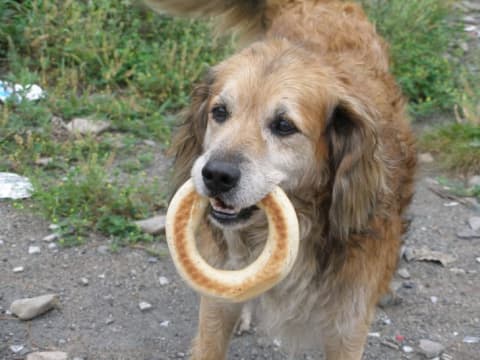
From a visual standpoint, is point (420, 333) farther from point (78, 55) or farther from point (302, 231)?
point (78, 55)

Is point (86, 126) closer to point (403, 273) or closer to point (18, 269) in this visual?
point (18, 269)

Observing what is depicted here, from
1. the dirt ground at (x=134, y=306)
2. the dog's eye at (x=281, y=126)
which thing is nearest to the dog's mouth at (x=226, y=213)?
the dog's eye at (x=281, y=126)

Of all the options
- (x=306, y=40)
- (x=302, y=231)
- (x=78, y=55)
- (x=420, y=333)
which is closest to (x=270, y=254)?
(x=302, y=231)

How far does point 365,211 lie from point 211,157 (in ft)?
2.30

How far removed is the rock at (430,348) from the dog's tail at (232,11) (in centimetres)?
196

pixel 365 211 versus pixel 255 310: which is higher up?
pixel 365 211

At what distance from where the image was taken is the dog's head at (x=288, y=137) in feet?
9.68

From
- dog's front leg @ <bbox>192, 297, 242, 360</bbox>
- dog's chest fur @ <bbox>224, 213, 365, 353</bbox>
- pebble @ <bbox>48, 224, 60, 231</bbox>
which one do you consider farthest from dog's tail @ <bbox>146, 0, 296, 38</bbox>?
dog's front leg @ <bbox>192, 297, 242, 360</bbox>

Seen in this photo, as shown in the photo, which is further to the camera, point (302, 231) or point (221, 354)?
point (221, 354)

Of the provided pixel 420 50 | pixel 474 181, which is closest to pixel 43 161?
pixel 474 181

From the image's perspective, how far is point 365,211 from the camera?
3201mm

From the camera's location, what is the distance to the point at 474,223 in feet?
16.8

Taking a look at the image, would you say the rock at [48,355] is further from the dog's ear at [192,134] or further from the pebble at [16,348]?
the dog's ear at [192,134]

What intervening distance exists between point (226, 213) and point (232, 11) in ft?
6.78
